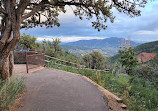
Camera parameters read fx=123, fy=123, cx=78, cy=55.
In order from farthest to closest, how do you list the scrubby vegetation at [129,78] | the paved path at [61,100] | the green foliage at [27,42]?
1. the green foliage at [27,42]
2. the scrubby vegetation at [129,78]
3. the paved path at [61,100]

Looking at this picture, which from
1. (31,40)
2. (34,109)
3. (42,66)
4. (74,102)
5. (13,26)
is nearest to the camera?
(34,109)

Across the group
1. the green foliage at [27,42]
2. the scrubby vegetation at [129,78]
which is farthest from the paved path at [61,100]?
the green foliage at [27,42]

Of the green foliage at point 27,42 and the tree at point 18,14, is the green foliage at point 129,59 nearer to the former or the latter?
the tree at point 18,14

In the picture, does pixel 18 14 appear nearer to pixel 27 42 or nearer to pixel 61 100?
pixel 61 100

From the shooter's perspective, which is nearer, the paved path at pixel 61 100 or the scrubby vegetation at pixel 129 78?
the paved path at pixel 61 100

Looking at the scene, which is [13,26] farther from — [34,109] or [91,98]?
[91,98]

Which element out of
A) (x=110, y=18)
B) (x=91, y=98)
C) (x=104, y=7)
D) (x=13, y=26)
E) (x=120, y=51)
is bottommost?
(x=91, y=98)

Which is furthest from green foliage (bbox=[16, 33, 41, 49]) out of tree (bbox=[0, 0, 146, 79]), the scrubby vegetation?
tree (bbox=[0, 0, 146, 79])

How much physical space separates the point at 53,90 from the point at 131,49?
40.3 ft

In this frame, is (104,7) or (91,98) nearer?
(91,98)

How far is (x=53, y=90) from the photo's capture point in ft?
18.2

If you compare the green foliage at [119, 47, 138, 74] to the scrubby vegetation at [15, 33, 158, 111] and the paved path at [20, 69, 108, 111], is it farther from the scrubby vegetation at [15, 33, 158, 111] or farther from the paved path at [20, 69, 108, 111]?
the paved path at [20, 69, 108, 111]

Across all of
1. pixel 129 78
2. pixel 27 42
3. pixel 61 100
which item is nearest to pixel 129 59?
pixel 129 78

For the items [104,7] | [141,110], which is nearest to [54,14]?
[104,7]
